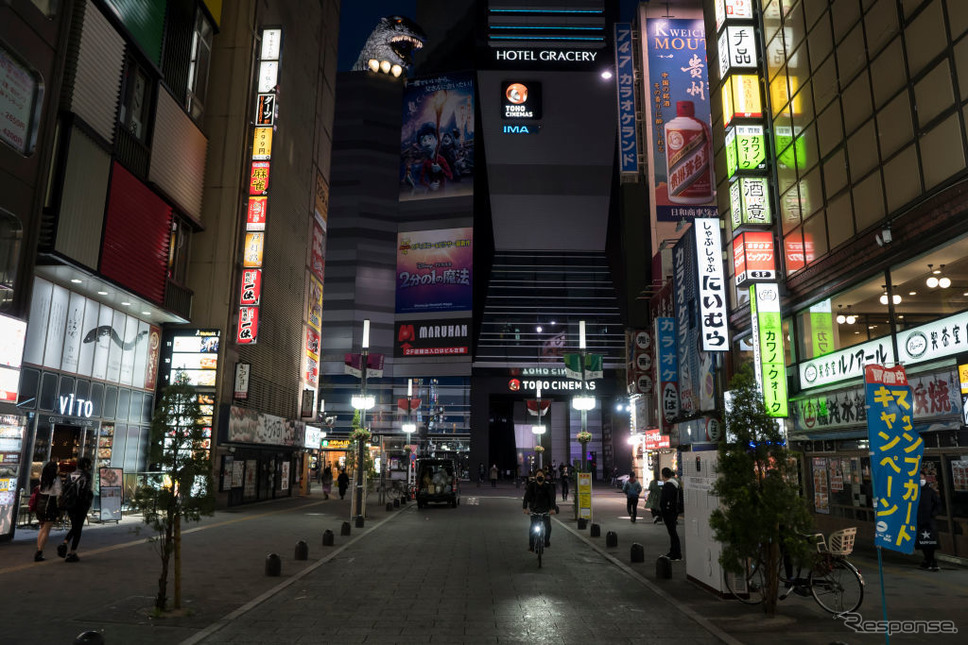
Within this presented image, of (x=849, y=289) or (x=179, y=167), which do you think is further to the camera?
(x=179, y=167)

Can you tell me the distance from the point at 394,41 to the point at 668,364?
62.1 m

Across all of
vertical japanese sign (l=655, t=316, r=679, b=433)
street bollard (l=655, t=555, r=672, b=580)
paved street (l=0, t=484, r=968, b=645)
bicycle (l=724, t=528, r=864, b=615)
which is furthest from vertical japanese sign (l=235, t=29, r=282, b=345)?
bicycle (l=724, t=528, r=864, b=615)

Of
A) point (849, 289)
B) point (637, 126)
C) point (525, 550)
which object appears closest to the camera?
point (525, 550)

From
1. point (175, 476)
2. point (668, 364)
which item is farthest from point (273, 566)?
point (668, 364)

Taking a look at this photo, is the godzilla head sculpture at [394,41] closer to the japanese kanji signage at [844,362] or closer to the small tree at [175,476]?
the japanese kanji signage at [844,362]

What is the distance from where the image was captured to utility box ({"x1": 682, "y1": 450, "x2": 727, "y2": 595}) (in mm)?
10164

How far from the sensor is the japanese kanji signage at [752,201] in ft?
66.1

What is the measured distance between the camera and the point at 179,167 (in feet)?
83.4

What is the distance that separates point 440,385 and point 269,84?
3972cm

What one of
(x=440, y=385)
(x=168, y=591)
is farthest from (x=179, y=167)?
(x=440, y=385)

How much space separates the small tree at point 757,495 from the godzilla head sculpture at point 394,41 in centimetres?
7803

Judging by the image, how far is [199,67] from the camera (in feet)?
91.2

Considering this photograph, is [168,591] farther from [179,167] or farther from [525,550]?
[179,167]

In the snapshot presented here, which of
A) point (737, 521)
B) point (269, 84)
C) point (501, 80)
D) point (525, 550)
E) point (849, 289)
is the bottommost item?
point (525, 550)
